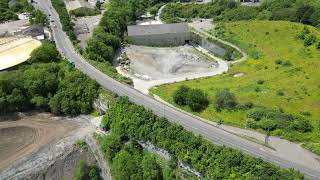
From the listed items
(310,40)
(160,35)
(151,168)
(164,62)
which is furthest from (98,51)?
(310,40)

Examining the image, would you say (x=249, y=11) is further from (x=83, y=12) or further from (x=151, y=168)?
(x=151, y=168)

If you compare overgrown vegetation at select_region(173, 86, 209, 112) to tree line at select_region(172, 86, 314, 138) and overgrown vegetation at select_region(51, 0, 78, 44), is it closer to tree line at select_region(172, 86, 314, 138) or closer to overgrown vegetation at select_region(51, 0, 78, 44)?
tree line at select_region(172, 86, 314, 138)

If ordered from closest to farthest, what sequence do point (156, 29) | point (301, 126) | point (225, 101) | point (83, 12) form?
point (301, 126) → point (225, 101) → point (156, 29) → point (83, 12)

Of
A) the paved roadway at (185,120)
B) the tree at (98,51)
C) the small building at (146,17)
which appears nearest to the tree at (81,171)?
the paved roadway at (185,120)

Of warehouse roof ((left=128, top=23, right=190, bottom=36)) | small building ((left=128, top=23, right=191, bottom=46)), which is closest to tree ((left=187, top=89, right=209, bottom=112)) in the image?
small building ((left=128, top=23, right=191, bottom=46))

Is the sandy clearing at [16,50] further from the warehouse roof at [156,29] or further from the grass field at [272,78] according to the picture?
the grass field at [272,78]

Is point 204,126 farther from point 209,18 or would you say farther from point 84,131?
point 209,18
